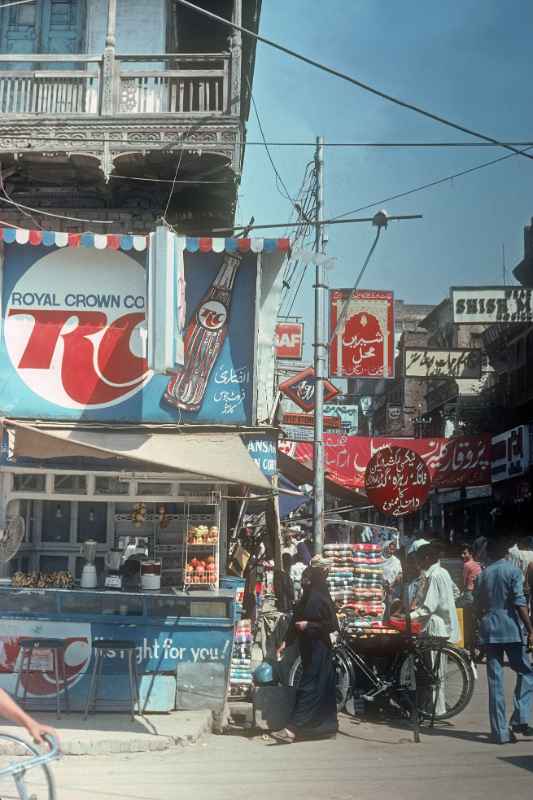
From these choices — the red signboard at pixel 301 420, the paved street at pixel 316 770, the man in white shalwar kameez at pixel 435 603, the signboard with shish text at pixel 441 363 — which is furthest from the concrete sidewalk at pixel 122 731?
the signboard with shish text at pixel 441 363

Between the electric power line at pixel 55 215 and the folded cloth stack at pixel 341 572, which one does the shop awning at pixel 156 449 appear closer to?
the folded cloth stack at pixel 341 572

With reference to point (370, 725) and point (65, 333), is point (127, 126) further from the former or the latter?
point (370, 725)

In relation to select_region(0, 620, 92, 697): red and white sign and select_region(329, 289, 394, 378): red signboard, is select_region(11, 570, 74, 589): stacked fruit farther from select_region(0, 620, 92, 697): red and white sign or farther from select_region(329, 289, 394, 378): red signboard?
select_region(329, 289, 394, 378): red signboard

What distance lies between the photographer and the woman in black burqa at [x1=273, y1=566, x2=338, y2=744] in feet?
30.2

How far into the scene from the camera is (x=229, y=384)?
452 inches

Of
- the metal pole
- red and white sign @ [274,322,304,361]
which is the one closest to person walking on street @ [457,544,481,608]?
the metal pole

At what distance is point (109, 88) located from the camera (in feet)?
46.1

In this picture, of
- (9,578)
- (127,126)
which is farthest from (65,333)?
(127,126)

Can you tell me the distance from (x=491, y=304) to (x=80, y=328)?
809cm

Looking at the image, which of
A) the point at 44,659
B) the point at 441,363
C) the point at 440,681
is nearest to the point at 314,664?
the point at 440,681

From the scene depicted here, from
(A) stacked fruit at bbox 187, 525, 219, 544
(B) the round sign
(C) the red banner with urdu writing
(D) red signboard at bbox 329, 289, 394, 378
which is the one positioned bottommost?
(A) stacked fruit at bbox 187, 525, 219, 544

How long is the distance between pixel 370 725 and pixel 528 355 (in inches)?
900

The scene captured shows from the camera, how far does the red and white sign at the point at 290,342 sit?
22219 mm

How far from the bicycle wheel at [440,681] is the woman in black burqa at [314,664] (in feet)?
3.32
